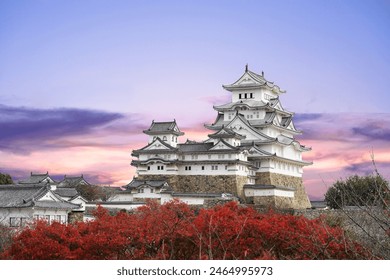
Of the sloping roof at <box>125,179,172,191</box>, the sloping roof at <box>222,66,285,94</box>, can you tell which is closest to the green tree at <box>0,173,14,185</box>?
the sloping roof at <box>125,179,172,191</box>

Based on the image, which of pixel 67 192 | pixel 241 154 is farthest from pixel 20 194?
pixel 241 154

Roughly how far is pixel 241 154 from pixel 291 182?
145 inches

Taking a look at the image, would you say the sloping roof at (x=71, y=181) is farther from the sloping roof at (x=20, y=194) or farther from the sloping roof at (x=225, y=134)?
the sloping roof at (x=20, y=194)

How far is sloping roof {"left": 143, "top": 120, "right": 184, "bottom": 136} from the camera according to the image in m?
23.1

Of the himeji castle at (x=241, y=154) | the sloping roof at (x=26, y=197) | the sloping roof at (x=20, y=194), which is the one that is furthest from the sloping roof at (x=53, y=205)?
the himeji castle at (x=241, y=154)

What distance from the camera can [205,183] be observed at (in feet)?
72.4

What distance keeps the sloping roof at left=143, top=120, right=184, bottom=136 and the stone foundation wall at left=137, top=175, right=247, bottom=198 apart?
1.86m

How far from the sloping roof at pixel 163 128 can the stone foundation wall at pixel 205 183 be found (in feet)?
6.12

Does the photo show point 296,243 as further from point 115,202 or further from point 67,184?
point 67,184

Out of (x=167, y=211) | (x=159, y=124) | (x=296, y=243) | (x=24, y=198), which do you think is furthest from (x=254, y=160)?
(x=296, y=243)

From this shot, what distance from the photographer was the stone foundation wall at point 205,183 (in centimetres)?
2152

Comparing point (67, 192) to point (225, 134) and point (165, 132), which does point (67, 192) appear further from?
point (225, 134)
